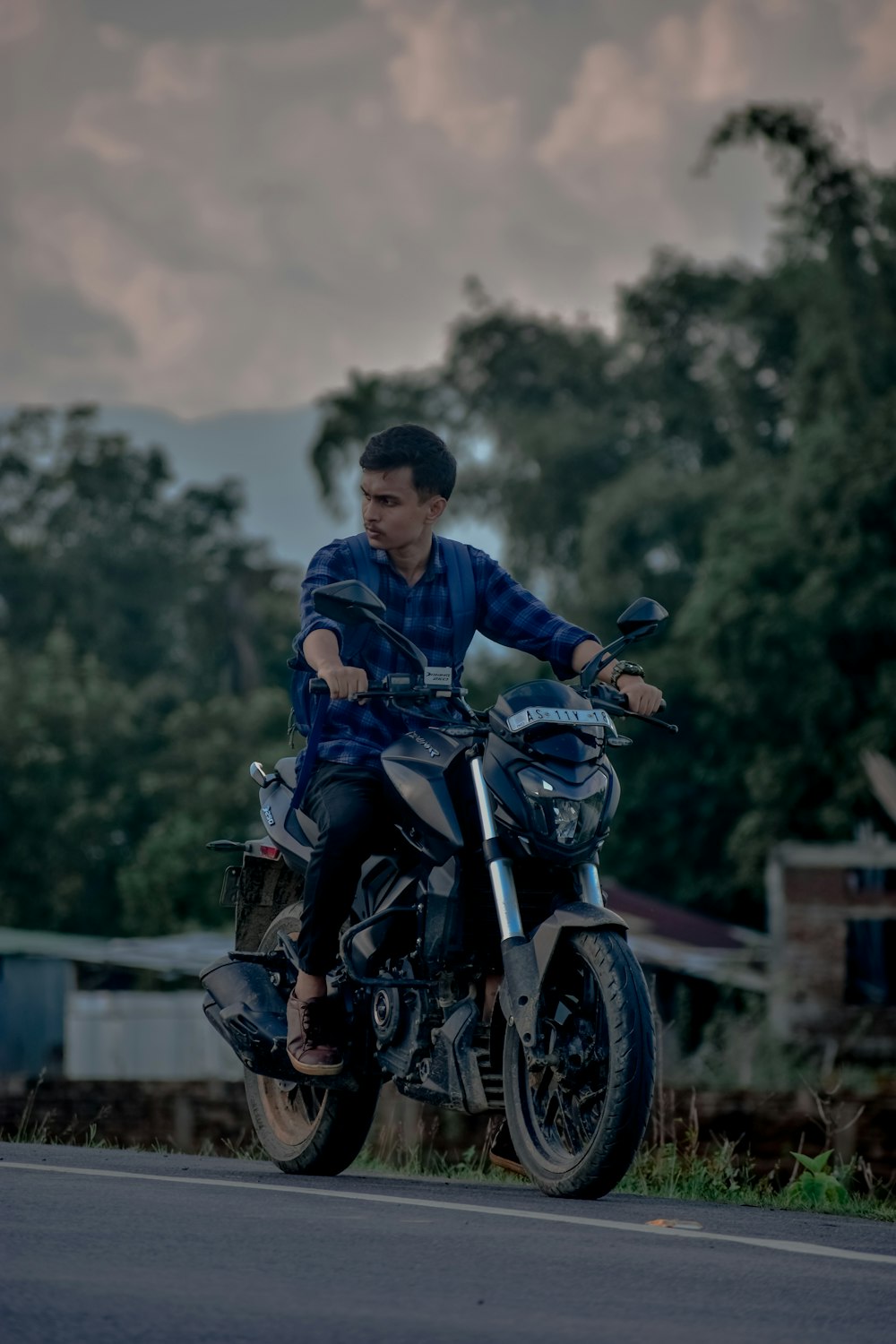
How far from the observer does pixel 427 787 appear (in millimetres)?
6363

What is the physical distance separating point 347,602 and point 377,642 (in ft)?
2.21

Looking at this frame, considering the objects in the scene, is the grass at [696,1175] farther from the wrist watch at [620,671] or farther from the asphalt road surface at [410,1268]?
the wrist watch at [620,671]

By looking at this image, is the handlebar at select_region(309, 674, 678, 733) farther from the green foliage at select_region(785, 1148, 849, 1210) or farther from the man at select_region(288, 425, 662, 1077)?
the green foliage at select_region(785, 1148, 849, 1210)

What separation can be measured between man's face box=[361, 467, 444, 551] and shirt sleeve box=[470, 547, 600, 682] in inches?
11.9

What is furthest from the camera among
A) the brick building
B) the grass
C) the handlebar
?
the brick building

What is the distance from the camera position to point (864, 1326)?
4430mm

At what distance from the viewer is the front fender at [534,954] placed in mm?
6035

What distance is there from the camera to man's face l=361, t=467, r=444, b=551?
687cm

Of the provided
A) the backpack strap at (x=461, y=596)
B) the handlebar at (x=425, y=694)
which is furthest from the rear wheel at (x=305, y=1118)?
the handlebar at (x=425, y=694)

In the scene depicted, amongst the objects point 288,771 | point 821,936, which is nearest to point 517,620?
point 288,771

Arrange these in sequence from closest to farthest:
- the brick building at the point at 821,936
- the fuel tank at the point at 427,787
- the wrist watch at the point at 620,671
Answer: the fuel tank at the point at 427,787, the wrist watch at the point at 620,671, the brick building at the point at 821,936

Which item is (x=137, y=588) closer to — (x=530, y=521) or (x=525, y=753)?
(x=530, y=521)

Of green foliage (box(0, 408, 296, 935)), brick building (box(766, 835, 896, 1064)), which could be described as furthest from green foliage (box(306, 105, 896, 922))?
green foliage (box(0, 408, 296, 935))

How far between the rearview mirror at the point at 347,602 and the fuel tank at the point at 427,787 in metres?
0.42
